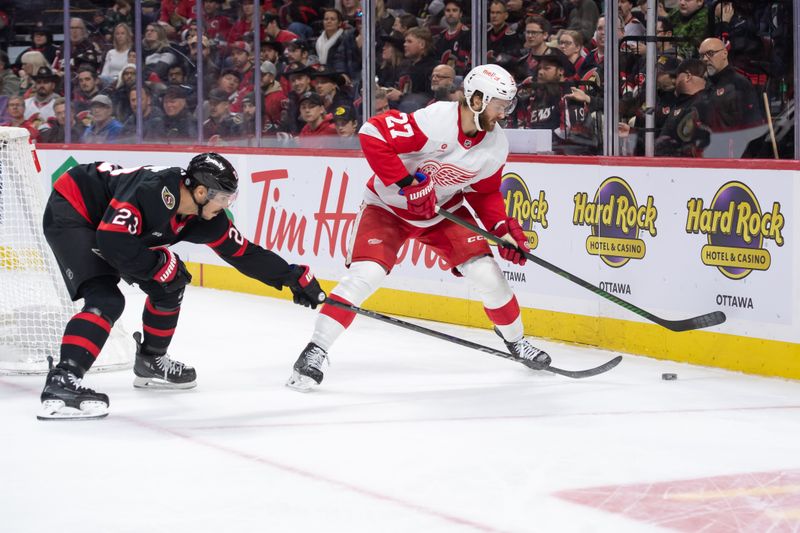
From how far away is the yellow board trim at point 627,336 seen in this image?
15.8ft

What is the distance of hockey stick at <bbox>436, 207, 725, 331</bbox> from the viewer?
477 cm

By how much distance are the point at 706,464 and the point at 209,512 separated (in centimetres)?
137

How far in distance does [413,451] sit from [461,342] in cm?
109

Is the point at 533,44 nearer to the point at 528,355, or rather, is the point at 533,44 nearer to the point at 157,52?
the point at 528,355

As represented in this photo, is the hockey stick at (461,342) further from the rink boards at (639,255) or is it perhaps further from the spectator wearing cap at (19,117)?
the spectator wearing cap at (19,117)

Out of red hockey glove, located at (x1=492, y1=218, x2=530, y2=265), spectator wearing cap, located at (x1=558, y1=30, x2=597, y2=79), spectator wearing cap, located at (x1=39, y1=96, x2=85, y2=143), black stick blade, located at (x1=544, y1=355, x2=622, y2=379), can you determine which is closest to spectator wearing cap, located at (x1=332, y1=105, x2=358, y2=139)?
spectator wearing cap, located at (x1=558, y1=30, x2=597, y2=79)

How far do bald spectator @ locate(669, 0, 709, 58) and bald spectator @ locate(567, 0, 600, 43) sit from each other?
1.94ft

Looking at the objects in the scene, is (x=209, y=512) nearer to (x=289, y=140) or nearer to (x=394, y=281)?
(x=394, y=281)

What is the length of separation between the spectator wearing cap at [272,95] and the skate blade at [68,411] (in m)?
4.16

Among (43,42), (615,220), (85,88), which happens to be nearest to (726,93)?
(615,220)

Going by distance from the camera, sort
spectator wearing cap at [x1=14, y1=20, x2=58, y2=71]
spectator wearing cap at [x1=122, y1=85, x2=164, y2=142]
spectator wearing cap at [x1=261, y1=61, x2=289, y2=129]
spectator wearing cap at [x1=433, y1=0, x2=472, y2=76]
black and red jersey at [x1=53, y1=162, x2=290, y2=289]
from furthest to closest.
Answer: spectator wearing cap at [x1=14, y1=20, x2=58, y2=71] → spectator wearing cap at [x1=122, y1=85, x2=164, y2=142] → spectator wearing cap at [x1=261, y1=61, x2=289, y2=129] → spectator wearing cap at [x1=433, y1=0, x2=472, y2=76] → black and red jersey at [x1=53, y1=162, x2=290, y2=289]

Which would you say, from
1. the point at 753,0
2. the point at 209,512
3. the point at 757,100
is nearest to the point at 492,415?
the point at 209,512

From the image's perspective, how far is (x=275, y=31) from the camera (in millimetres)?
8227

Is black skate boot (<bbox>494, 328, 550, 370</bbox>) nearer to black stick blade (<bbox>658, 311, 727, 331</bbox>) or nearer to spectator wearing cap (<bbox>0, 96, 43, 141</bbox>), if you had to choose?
black stick blade (<bbox>658, 311, 727, 331</bbox>)
